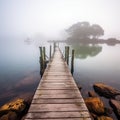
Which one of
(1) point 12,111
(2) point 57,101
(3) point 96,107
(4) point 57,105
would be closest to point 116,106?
(3) point 96,107

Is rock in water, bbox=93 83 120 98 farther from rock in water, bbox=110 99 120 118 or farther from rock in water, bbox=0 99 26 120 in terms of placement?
rock in water, bbox=0 99 26 120

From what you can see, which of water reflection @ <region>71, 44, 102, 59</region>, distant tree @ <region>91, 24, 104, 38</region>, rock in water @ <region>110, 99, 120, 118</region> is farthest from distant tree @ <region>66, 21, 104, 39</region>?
rock in water @ <region>110, 99, 120, 118</region>

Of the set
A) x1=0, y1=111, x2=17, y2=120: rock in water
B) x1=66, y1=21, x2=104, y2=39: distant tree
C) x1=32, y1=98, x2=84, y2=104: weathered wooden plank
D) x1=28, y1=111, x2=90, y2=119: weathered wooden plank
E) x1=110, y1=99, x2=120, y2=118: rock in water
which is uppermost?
x1=66, y1=21, x2=104, y2=39: distant tree

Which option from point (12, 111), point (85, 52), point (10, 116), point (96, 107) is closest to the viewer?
point (10, 116)

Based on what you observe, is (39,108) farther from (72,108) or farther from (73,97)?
(73,97)

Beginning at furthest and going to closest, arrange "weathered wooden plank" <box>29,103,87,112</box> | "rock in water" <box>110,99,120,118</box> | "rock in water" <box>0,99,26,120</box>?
"rock in water" <box>110,99,120,118</box>
"rock in water" <box>0,99,26,120</box>
"weathered wooden plank" <box>29,103,87,112</box>

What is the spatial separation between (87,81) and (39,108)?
10.1 meters

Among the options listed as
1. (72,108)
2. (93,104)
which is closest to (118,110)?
(93,104)

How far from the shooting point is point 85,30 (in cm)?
7738

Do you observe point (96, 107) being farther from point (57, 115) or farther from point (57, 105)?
point (57, 115)

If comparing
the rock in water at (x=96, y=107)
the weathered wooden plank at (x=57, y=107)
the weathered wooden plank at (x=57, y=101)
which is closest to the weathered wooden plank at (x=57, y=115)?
the weathered wooden plank at (x=57, y=107)

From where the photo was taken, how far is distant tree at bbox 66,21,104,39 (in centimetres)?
7769

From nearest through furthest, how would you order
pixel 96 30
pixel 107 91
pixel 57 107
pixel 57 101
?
pixel 57 107 → pixel 57 101 → pixel 107 91 → pixel 96 30

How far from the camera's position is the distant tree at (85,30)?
77.7 meters
